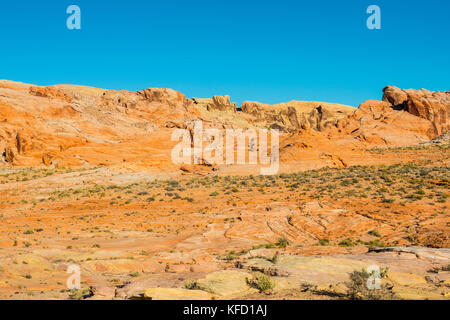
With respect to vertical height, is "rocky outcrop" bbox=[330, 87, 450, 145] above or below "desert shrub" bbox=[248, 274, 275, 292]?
above

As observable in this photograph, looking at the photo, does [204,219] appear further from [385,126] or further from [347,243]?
[385,126]

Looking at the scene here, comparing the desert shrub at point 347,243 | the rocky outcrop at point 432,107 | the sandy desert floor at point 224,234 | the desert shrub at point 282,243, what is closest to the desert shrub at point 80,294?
the sandy desert floor at point 224,234

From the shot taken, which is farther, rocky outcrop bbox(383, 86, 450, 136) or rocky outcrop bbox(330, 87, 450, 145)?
rocky outcrop bbox(383, 86, 450, 136)

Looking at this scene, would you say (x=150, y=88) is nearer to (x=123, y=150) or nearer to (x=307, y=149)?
(x=123, y=150)

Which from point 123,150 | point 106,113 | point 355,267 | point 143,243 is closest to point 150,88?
point 106,113

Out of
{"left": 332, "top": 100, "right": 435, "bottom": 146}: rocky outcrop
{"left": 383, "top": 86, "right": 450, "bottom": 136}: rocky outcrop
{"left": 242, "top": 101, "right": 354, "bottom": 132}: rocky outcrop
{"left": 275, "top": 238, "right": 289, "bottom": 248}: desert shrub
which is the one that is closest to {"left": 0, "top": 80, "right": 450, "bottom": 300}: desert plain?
{"left": 275, "top": 238, "right": 289, "bottom": 248}: desert shrub

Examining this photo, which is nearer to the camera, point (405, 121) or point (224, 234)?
point (224, 234)

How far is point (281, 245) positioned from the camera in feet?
47.3

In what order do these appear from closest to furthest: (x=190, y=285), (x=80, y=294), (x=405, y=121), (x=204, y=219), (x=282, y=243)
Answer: (x=190, y=285) < (x=80, y=294) < (x=282, y=243) < (x=204, y=219) < (x=405, y=121)

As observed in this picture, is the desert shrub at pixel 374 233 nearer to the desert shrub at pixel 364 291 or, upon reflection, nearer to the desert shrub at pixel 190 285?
the desert shrub at pixel 364 291

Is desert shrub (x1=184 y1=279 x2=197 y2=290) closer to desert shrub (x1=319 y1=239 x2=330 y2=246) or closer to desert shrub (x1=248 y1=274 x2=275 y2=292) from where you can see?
desert shrub (x1=248 y1=274 x2=275 y2=292)

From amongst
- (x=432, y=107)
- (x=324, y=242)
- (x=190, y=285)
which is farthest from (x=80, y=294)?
(x=432, y=107)

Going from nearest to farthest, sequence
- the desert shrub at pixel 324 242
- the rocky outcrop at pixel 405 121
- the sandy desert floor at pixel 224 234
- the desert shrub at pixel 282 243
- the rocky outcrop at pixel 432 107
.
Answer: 1. the sandy desert floor at pixel 224 234
2. the desert shrub at pixel 282 243
3. the desert shrub at pixel 324 242
4. the rocky outcrop at pixel 405 121
5. the rocky outcrop at pixel 432 107

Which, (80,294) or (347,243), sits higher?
(80,294)
